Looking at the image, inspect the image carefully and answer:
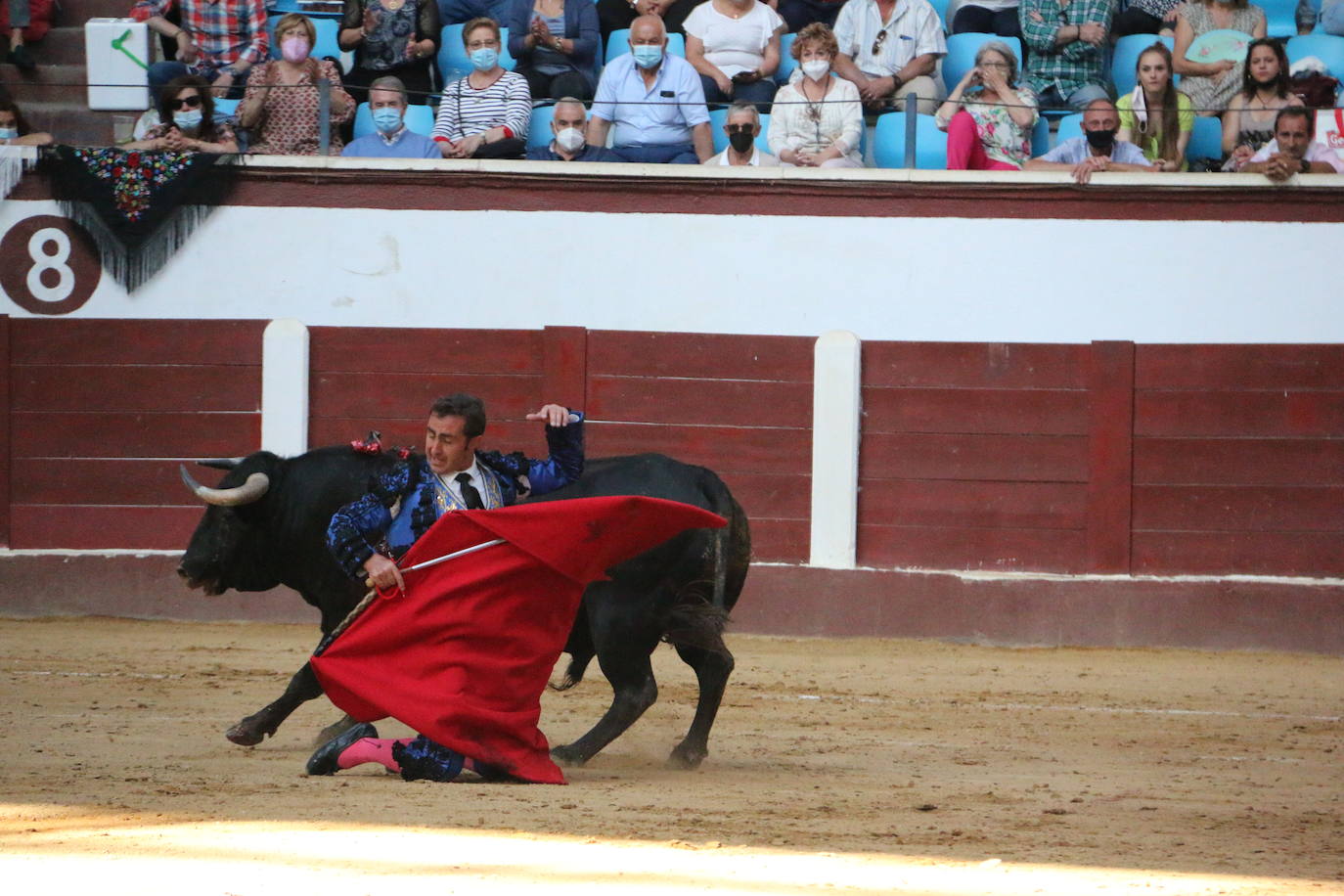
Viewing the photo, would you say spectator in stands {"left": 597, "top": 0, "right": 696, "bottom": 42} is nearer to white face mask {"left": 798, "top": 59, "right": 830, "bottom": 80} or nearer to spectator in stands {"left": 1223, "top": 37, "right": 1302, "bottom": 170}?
white face mask {"left": 798, "top": 59, "right": 830, "bottom": 80}

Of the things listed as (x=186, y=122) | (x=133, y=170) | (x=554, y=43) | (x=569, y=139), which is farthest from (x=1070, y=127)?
(x=133, y=170)

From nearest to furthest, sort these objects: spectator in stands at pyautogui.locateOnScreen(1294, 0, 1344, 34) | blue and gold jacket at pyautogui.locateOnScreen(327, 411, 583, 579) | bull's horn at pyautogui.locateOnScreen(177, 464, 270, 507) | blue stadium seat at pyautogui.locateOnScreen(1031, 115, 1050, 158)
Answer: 1. blue and gold jacket at pyautogui.locateOnScreen(327, 411, 583, 579)
2. bull's horn at pyautogui.locateOnScreen(177, 464, 270, 507)
3. blue stadium seat at pyautogui.locateOnScreen(1031, 115, 1050, 158)
4. spectator in stands at pyautogui.locateOnScreen(1294, 0, 1344, 34)

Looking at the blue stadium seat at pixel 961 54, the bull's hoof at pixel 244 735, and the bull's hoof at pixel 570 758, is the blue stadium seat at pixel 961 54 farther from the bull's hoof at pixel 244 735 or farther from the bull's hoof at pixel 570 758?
the bull's hoof at pixel 244 735

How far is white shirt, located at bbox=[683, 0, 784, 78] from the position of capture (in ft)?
29.9

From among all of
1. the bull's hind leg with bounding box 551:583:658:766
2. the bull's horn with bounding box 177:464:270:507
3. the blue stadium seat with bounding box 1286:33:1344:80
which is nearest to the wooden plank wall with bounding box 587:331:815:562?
the blue stadium seat with bounding box 1286:33:1344:80

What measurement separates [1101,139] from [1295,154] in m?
0.90

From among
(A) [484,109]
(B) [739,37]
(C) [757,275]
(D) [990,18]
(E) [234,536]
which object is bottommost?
(E) [234,536]

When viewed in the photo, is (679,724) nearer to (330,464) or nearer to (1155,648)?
(330,464)

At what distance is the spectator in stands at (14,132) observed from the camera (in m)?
8.73

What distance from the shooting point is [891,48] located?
29.7 feet

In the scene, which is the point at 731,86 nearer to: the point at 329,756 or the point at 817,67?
the point at 817,67

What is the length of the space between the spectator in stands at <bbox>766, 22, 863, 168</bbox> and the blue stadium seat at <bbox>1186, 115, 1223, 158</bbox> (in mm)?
1673

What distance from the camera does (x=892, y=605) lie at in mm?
8484

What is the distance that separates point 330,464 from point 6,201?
14.0 ft
